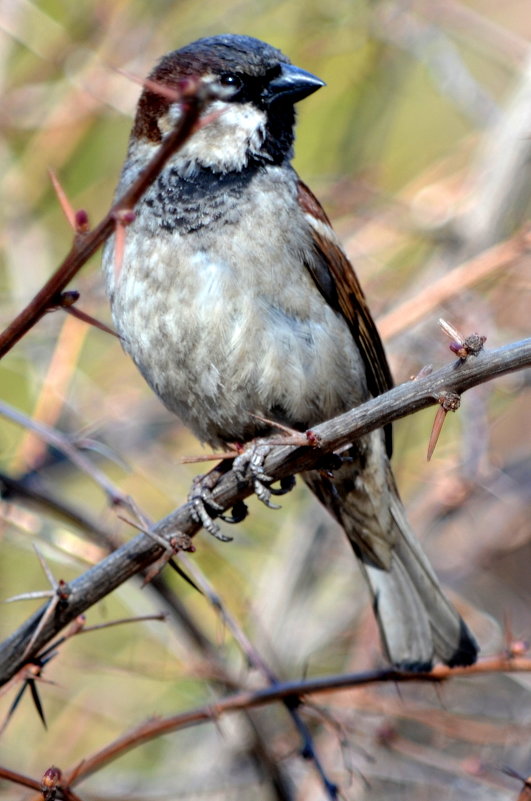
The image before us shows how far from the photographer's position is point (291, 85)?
3.17 metres

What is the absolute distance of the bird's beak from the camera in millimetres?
3156

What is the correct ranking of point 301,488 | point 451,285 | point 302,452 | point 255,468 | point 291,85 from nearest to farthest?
point 302,452
point 255,468
point 291,85
point 451,285
point 301,488

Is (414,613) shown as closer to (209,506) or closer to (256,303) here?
(209,506)

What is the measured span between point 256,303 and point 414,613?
1.15 m

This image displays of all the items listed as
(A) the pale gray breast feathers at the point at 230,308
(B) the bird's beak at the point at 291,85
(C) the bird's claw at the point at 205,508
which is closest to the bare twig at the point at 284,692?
(C) the bird's claw at the point at 205,508

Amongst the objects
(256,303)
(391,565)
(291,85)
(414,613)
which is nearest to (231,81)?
(291,85)

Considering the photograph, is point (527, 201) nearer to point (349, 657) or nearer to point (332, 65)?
point (332, 65)

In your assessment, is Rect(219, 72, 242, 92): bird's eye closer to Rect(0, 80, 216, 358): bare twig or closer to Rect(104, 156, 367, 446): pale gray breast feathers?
Rect(104, 156, 367, 446): pale gray breast feathers

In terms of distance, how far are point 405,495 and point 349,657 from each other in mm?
877

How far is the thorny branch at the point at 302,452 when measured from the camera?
5.96 feet

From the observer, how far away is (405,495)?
4477 millimetres

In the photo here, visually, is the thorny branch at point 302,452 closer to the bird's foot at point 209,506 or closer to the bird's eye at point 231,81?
the bird's foot at point 209,506

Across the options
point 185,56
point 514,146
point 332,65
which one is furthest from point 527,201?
point 185,56

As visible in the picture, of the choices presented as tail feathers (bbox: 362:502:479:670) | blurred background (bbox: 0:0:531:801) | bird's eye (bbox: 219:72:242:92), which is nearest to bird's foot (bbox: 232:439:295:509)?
blurred background (bbox: 0:0:531:801)
